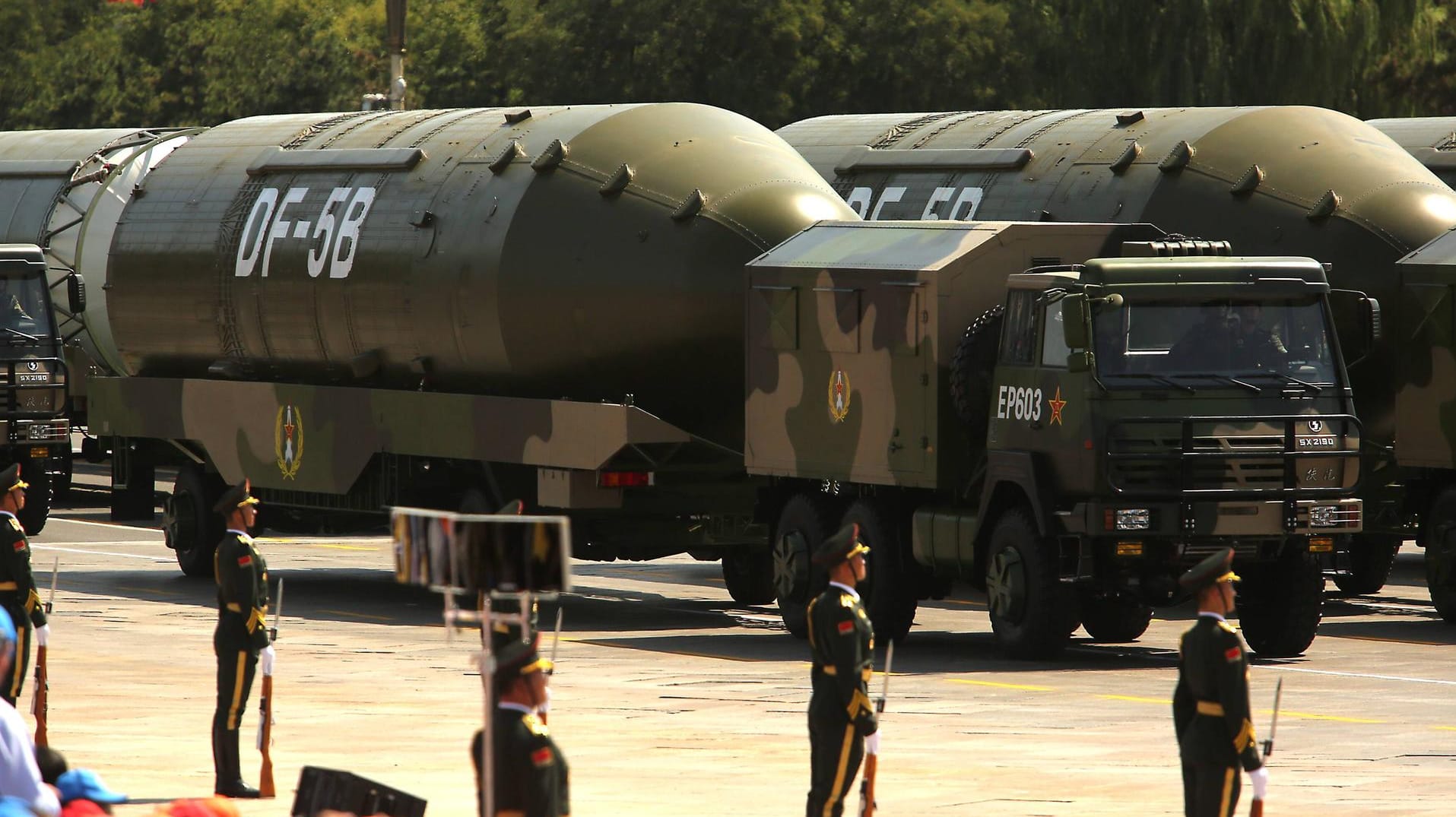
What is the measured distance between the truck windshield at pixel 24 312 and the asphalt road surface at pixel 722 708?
462cm

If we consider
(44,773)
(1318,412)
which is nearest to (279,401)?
(1318,412)

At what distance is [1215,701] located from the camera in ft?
39.2

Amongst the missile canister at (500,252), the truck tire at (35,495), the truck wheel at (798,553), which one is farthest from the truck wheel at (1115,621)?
the truck tire at (35,495)

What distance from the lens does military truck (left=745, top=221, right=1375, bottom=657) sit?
19.9m

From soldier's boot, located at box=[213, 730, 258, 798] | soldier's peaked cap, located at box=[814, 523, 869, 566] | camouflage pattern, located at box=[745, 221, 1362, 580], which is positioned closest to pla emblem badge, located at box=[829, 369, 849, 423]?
camouflage pattern, located at box=[745, 221, 1362, 580]

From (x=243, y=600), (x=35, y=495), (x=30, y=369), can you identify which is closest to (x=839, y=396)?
(x=243, y=600)

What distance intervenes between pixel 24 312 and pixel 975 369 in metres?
14.0

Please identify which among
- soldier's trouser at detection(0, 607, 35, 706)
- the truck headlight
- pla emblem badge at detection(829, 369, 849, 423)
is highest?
pla emblem badge at detection(829, 369, 849, 423)

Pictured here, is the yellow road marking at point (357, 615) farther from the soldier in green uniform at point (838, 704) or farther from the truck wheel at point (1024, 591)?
the soldier in green uniform at point (838, 704)

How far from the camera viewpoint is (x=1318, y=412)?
2028 cm

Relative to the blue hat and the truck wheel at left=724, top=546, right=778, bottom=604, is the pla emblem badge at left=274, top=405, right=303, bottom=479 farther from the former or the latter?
the blue hat

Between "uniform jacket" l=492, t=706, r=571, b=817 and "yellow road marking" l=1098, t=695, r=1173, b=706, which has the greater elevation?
"uniform jacket" l=492, t=706, r=571, b=817

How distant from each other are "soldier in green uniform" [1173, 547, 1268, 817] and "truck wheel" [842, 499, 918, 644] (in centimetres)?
966

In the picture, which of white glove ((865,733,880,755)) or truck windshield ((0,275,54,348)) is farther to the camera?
truck windshield ((0,275,54,348))
